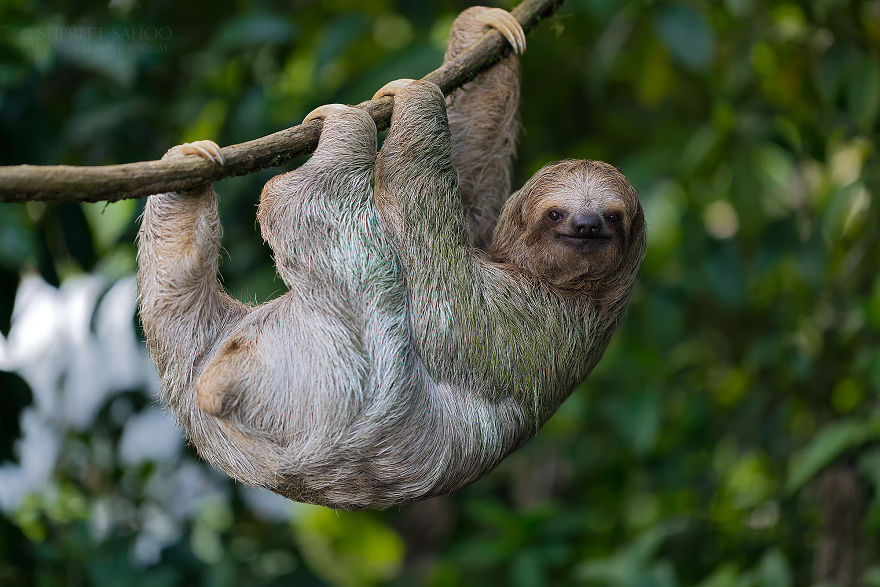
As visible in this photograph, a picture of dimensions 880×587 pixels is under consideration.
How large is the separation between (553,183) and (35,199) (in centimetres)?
282

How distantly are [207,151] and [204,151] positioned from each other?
0.06ft

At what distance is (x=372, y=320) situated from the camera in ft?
14.7

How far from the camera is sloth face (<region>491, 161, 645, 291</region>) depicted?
4961 millimetres

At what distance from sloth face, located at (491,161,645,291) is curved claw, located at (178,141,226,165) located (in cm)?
191

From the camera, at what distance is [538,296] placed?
17.0ft

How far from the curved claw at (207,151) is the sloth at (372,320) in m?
0.01

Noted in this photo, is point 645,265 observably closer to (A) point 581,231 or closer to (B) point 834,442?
(B) point 834,442

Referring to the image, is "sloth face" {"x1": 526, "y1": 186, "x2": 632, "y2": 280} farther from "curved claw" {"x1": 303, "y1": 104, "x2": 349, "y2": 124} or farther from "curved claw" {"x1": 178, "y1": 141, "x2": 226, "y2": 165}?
"curved claw" {"x1": 178, "y1": 141, "x2": 226, "y2": 165}

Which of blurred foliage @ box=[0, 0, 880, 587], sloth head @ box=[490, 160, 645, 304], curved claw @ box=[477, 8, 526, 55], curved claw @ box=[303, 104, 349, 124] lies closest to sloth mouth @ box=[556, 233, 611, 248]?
sloth head @ box=[490, 160, 645, 304]

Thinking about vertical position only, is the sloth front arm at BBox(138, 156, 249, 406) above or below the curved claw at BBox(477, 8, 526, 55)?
below

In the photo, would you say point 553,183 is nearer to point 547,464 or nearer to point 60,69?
point 60,69

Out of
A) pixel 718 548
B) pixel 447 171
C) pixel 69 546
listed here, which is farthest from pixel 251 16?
pixel 718 548

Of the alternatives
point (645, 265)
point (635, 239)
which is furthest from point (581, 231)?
point (645, 265)

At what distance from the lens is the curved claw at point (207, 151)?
402 centimetres
